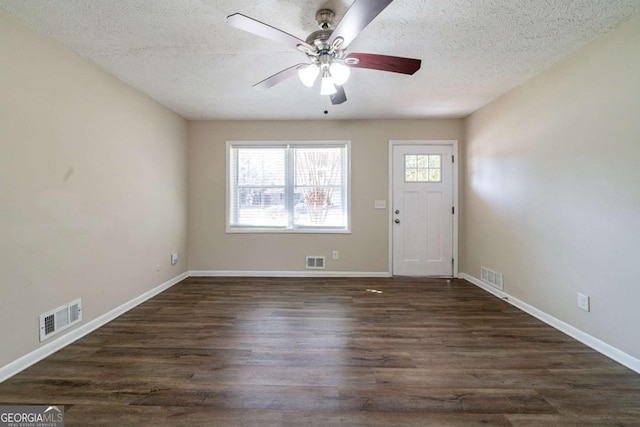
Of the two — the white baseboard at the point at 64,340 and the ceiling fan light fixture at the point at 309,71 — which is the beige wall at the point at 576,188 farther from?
the white baseboard at the point at 64,340

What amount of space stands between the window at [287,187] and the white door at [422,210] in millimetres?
836

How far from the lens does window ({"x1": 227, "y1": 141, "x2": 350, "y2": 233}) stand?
13.8 feet

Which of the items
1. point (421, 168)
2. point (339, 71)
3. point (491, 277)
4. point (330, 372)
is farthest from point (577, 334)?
point (339, 71)

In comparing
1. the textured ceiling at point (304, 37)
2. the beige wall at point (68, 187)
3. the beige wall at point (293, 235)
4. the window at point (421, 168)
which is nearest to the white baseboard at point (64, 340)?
the beige wall at point (68, 187)

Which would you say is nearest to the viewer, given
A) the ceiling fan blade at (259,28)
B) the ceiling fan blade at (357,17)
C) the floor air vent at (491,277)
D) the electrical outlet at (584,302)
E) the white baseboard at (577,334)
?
the ceiling fan blade at (357,17)

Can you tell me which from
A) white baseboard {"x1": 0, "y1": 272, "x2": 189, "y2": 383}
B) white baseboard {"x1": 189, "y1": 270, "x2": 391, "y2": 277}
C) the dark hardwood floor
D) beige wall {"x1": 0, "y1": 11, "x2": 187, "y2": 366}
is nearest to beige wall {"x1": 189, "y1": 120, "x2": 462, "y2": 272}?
white baseboard {"x1": 189, "y1": 270, "x2": 391, "y2": 277}

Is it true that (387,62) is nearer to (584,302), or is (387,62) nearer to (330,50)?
(330,50)

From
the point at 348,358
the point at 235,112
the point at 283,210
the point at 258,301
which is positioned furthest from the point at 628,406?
the point at 235,112

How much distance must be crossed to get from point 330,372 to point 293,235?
8.29 feet

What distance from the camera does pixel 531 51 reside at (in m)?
2.25

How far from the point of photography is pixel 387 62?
6.09 feet

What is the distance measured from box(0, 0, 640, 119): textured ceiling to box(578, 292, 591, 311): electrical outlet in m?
2.05

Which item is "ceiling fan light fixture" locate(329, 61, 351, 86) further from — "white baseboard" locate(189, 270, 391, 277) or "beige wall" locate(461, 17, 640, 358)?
"white baseboard" locate(189, 270, 391, 277)

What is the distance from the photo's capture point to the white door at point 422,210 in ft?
13.5
